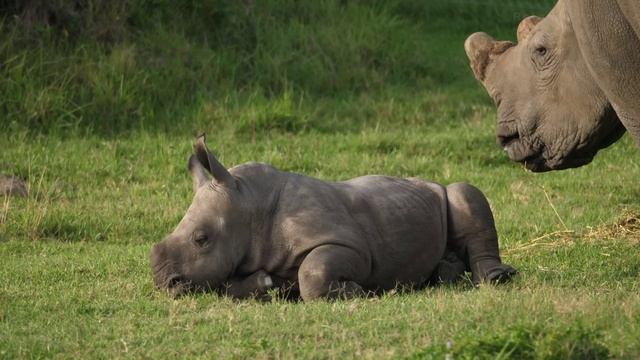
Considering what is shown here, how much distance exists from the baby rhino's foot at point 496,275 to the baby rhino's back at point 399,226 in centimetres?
28

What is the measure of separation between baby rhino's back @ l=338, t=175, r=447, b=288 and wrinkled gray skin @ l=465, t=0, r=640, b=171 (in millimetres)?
654

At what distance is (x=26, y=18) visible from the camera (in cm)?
1380

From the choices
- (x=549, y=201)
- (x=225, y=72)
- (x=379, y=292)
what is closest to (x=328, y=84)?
(x=225, y=72)

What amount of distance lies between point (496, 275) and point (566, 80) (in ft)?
4.06

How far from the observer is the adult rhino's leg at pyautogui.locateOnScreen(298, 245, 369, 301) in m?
7.64

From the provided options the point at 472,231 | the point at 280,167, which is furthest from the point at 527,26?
the point at 280,167

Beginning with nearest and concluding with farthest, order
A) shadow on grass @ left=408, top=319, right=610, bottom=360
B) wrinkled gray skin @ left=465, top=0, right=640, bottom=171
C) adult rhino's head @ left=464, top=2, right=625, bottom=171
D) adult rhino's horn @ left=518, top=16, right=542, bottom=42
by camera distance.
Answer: shadow on grass @ left=408, top=319, right=610, bottom=360
wrinkled gray skin @ left=465, top=0, right=640, bottom=171
adult rhino's head @ left=464, top=2, right=625, bottom=171
adult rhino's horn @ left=518, top=16, right=542, bottom=42

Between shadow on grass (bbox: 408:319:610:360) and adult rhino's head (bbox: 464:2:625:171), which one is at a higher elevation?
adult rhino's head (bbox: 464:2:625:171)

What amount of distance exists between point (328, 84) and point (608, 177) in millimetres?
3675

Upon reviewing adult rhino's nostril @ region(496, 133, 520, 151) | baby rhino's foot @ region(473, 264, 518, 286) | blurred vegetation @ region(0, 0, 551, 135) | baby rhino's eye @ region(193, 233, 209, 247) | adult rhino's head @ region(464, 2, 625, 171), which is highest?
adult rhino's head @ region(464, 2, 625, 171)

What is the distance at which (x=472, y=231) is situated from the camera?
27.9ft

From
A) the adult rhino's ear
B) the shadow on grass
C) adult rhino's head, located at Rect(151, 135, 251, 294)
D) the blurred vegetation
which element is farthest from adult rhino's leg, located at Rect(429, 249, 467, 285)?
the blurred vegetation

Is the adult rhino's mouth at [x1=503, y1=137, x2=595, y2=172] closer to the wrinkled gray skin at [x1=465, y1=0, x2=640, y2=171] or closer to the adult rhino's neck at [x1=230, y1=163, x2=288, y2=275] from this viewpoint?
the wrinkled gray skin at [x1=465, y1=0, x2=640, y2=171]

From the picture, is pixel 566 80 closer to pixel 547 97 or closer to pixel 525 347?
pixel 547 97
